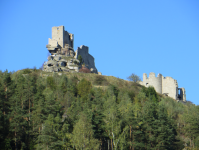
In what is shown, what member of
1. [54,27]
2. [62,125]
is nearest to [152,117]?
[62,125]

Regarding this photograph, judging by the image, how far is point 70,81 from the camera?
201 feet

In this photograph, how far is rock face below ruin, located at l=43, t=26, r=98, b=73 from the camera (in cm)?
7375

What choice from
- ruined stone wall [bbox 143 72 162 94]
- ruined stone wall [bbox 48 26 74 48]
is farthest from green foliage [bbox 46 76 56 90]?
ruined stone wall [bbox 143 72 162 94]

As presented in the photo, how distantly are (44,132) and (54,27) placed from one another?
56148 millimetres

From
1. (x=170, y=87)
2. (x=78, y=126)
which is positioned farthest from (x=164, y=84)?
(x=78, y=126)

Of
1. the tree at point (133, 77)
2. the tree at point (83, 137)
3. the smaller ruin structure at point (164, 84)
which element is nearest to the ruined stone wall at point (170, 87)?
the smaller ruin structure at point (164, 84)

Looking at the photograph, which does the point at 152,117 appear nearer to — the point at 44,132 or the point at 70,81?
the point at 44,132

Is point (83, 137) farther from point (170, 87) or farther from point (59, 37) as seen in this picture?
point (59, 37)

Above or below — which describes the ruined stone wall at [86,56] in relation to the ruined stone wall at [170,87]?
above

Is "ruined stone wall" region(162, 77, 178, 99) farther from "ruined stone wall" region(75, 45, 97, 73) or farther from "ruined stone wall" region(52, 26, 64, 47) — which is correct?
"ruined stone wall" region(52, 26, 64, 47)

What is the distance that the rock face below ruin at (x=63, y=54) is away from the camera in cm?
7375

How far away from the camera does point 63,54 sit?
81.7m

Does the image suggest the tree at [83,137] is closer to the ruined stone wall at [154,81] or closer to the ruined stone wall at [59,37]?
the ruined stone wall at [154,81]

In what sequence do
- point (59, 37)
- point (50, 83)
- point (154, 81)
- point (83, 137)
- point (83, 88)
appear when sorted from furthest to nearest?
point (59, 37) < point (154, 81) < point (83, 88) < point (50, 83) < point (83, 137)
